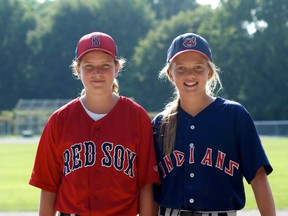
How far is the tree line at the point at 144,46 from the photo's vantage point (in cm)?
5038

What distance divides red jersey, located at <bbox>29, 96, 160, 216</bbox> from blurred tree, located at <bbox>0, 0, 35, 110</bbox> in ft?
183

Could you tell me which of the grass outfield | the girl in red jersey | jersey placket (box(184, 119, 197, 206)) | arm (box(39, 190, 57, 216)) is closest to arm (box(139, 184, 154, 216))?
the girl in red jersey

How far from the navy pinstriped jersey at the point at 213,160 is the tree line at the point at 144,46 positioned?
39.0m

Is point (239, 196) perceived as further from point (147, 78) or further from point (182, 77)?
point (147, 78)

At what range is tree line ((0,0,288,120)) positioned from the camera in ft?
165

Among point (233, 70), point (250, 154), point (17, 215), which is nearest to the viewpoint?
point (250, 154)

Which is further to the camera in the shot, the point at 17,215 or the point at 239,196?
the point at 17,215

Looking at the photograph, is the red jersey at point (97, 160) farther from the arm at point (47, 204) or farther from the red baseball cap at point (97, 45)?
the red baseball cap at point (97, 45)

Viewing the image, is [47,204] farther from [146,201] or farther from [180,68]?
[180,68]

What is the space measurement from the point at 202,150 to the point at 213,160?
94 mm

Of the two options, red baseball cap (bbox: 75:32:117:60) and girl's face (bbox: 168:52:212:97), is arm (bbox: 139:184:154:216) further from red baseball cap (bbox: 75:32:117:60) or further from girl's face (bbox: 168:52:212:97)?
red baseball cap (bbox: 75:32:117:60)

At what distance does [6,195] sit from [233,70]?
40.9m

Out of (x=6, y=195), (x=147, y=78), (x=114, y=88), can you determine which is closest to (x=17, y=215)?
(x=6, y=195)

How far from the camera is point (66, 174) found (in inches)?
165
